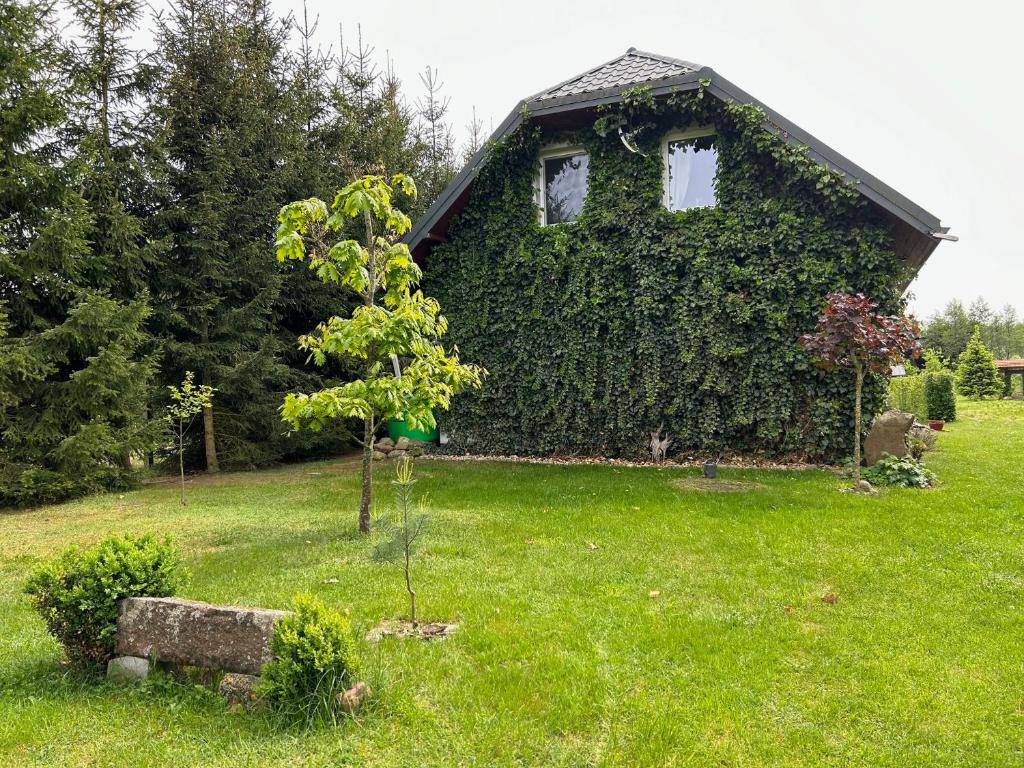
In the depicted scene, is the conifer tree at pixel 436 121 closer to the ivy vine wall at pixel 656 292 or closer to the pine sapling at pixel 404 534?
the ivy vine wall at pixel 656 292

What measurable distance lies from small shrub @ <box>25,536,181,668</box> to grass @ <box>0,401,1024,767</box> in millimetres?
202

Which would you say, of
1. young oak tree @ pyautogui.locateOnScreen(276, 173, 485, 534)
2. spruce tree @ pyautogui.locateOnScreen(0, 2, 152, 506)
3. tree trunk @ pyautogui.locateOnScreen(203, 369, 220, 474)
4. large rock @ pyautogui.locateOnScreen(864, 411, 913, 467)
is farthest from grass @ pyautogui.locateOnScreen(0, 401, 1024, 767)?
tree trunk @ pyautogui.locateOnScreen(203, 369, 220, 474)

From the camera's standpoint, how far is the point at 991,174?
13.9 metres


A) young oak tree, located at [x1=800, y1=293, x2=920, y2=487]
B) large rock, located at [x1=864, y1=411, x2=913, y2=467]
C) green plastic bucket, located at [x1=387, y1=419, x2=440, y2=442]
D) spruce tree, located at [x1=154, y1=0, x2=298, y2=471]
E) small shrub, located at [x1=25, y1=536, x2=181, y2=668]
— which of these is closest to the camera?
small shrub, located at [x1=25, y1=536, x2=181, y2=668]

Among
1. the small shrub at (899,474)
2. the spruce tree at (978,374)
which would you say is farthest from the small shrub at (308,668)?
the spruce tree at (978,374)

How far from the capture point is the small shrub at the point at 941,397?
1611cm

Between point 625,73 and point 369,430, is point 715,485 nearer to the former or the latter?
point 369,430

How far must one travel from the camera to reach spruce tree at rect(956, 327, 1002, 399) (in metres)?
24.7

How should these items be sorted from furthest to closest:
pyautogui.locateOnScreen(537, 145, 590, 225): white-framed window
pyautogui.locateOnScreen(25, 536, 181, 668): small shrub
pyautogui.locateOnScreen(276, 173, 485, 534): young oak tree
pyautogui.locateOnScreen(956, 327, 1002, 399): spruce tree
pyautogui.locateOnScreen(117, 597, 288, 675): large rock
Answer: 1. pyautogui.locateOnScreen(956, 327, 1002, 399): spruce tree
2. pyautogui.locateOnScreen(537, 145, 590, 225): white-framed window
3. pyautogui.locateOnScreen(276, 173, 485, 534): young oak tree
4. pyautogui.locateOnScreen(25, 536, 181, 668): small shrub
5. pyautogui.locateOnScreen(117, 597, 288, 675): large rock

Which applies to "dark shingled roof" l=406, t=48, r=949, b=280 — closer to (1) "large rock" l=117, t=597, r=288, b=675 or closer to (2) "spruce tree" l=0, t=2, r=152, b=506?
(2) "spruce tree" l=0, t=2, r=152, b=506

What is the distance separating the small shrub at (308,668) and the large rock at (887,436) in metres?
8.63

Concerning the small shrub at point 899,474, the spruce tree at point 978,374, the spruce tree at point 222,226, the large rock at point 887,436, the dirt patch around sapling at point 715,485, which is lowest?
the dirt patch around sapling at point 715,485

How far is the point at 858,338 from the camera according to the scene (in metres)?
7.20

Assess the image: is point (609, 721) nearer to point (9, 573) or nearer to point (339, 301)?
point (9, 573)
